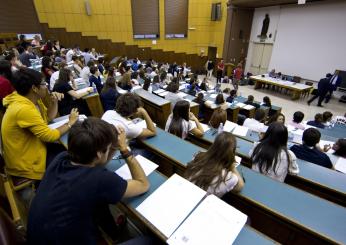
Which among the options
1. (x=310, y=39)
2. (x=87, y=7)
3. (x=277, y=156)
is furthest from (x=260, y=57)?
(x=277, y=156)

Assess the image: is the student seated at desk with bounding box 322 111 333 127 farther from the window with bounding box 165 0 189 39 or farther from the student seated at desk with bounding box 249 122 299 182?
the window with bounding box 165 0 189 39

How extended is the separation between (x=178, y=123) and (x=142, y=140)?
2.69 feet

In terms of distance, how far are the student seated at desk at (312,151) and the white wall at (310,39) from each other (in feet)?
31.6

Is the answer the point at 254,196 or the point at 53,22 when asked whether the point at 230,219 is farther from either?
the point at 53,22

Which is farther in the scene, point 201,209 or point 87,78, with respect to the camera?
point 87,78

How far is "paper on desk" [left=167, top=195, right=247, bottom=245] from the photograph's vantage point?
3.59 feet

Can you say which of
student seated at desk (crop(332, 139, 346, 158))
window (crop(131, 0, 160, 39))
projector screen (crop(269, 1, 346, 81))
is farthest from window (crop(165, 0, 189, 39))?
student seated at desk (crop(332, 139, 346, 158))

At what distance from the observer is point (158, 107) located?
12.3 ft

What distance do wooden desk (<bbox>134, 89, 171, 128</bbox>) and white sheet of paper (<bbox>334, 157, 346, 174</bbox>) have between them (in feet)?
8.78

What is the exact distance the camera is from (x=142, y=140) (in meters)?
2.28

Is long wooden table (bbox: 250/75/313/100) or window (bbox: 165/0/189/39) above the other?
window (bbox: 165/0/189/39)

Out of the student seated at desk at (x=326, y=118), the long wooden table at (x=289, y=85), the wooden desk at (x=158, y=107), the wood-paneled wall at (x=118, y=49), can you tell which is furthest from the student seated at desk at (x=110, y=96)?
the wood-paneled wall at (x=118, y=49)

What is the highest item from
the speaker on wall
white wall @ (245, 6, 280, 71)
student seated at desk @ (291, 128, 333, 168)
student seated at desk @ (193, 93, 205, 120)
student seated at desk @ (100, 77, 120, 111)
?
the speaker on wall

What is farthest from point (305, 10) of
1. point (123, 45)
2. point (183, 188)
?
point (183, 188)
